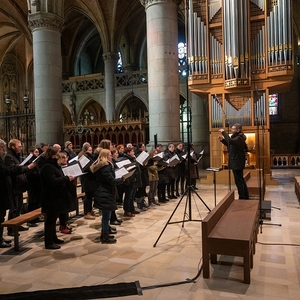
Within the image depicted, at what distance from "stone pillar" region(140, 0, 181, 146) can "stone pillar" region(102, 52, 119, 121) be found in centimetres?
941

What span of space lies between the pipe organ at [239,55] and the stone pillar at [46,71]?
506cm

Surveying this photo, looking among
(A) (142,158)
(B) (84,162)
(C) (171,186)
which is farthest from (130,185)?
(C) (171,186)

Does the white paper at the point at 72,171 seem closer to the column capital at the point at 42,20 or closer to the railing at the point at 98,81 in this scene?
the column capital at the point at 42,20

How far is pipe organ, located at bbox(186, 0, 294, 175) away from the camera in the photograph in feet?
32.3

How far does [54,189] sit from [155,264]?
5.79 feet

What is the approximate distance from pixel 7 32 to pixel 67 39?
14.9ft

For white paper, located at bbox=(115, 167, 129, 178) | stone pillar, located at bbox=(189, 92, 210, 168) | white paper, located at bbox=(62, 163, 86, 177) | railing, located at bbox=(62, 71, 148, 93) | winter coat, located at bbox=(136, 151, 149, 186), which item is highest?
railing, located at bbox=(62, 71, 148, 93)

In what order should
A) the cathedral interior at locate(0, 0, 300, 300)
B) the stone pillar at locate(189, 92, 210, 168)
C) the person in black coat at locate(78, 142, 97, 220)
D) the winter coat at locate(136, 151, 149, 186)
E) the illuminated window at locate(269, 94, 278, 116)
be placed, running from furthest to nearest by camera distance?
the illuminated window at locate(269, 94, 278, 116) < the stone pillar at locate(189, 92, 210, 168) < the winter coat at locate(136, 151, 149, 186) < the person in black coat at locate(78, 142, 97, 220) < the cathedral interior at locate(0, 0, 300, 300)

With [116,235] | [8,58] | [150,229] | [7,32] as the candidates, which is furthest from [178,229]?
[8,58]

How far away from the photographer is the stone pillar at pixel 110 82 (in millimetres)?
19562

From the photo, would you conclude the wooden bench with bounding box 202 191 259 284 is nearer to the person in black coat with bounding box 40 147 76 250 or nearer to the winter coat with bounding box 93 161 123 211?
the winter coat with bounding box 93 161 123 211

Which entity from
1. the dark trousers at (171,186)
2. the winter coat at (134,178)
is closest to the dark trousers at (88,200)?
the winter coat at (134,178)

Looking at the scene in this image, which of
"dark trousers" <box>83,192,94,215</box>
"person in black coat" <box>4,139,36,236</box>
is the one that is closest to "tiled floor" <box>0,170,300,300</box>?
"person in black coat" <box>4,139,36,236</box>

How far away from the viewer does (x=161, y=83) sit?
33.7ft
